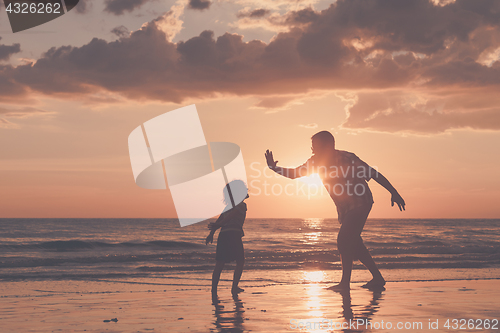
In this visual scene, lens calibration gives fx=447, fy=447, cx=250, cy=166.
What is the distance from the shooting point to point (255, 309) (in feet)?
17.9

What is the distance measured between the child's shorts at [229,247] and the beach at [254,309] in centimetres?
59

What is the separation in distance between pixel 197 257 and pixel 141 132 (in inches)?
360

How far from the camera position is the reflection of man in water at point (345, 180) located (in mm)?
5637

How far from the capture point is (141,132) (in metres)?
8.39

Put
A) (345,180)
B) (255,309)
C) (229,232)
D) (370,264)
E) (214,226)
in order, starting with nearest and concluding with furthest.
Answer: (255,309) < (345,180) < (370,264) < (214,226) < (229,232)

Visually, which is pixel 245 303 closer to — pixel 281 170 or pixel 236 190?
pixel 236 190

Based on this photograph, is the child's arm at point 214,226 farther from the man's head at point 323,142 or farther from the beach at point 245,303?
the man's head at point 323,142

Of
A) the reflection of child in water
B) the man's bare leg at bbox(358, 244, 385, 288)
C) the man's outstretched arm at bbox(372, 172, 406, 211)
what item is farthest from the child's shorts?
the man's outstretched arm at bbox(372, 172, 406, 211)

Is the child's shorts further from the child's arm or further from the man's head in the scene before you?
the man's head

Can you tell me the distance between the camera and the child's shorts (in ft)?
21.2

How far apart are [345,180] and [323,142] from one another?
558mm

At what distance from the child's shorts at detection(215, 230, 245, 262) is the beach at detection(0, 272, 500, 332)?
593mm

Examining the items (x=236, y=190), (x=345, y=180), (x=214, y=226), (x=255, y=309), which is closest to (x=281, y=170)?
(x=345, y=180)

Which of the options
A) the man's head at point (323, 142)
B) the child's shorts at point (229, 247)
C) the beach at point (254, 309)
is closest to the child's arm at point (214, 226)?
the child's shorts at point (229, 247)
